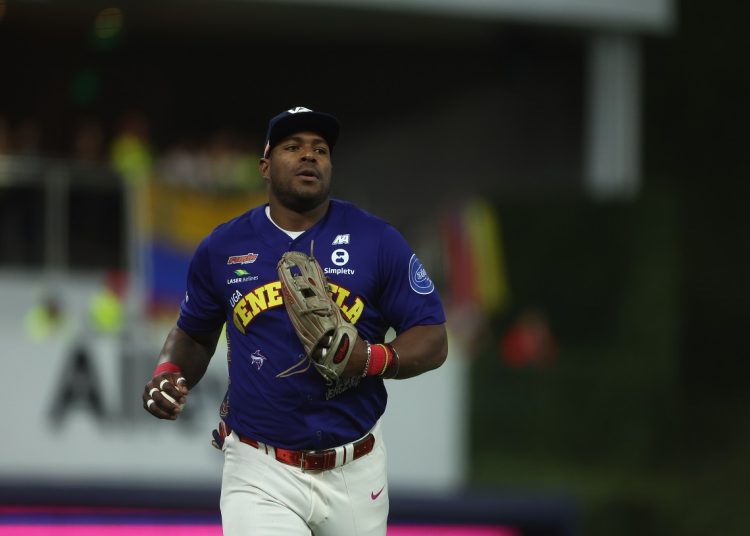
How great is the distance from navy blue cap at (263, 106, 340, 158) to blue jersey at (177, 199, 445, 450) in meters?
0.33

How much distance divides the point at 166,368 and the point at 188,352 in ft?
0.62

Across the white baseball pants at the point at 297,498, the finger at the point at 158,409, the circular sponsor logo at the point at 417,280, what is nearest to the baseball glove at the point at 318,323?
the circular sponsor logo at the point at 417,280

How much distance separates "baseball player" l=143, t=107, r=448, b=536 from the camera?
525 cm

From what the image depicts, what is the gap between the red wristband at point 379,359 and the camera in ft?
16.8

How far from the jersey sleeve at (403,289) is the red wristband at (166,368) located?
0.83 metres

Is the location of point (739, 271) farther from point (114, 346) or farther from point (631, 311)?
point (114, 346)

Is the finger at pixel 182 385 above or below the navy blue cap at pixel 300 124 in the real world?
below

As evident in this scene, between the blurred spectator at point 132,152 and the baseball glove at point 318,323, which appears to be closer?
the baseball glove at point 318,323

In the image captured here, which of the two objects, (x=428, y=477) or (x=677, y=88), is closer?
(x=428, y=477)

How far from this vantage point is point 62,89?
18609mm

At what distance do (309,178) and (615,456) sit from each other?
1487 cm

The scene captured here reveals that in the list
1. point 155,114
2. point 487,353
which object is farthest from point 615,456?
point 155,114

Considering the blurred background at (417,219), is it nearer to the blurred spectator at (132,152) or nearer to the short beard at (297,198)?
the blurred spectator at (132,152)

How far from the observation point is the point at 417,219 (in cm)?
2003
